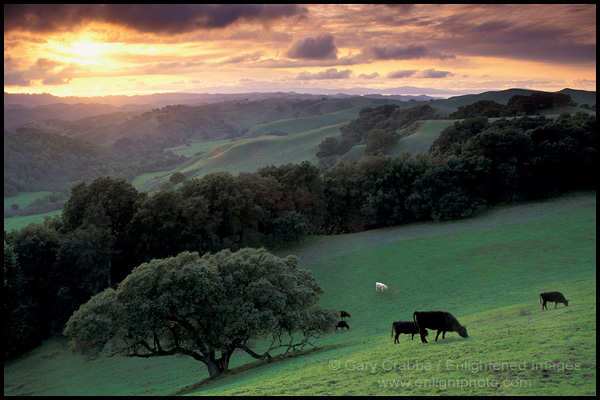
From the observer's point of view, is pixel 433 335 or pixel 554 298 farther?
pixel 554 298

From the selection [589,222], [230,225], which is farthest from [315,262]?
[589,222]

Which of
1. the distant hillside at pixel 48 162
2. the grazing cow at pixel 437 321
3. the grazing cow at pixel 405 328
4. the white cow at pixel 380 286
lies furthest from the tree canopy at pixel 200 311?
the distant hillside at pixel 48 162

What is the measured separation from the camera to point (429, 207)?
51.4 meters

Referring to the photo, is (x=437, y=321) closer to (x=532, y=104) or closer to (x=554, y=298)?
(x=554, y=298)

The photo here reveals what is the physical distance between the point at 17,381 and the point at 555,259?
45.6 meters

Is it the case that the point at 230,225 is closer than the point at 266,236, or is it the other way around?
the point at 230,225

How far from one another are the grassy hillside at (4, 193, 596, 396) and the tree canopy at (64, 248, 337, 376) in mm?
2030

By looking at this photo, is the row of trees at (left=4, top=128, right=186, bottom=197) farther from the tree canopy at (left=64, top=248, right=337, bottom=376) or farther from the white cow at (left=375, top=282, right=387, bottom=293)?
the tree canopy at (left=64, top=248, right=337, bottom=376)

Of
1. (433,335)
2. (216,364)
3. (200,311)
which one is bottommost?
(216,364)

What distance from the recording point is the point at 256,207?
151ft

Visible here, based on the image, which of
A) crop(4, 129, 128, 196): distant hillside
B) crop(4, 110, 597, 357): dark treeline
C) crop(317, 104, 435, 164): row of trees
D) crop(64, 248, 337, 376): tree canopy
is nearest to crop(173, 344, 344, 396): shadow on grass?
crop(64, 248, 337, 376): tree canopy

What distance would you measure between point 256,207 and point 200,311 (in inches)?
1009

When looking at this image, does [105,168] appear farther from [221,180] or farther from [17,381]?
[17,381]

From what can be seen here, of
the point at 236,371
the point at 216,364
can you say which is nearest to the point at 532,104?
the point at 236,371
